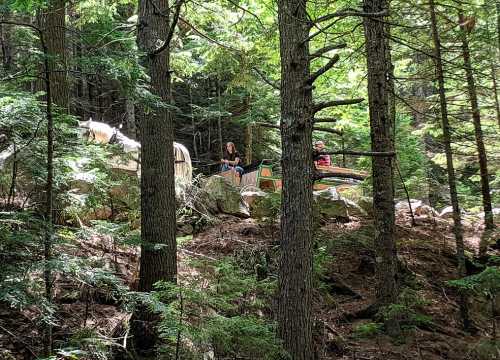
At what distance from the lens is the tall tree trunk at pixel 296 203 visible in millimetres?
4293

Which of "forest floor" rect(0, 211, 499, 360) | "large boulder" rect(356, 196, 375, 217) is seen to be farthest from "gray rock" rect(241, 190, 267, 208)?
"large boulder" rect(356, 196, 375, 217)

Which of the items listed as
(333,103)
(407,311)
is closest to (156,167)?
(333,103)

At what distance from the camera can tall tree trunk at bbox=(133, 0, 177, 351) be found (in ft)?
18.7

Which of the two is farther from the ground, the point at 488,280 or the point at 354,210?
the point at 354,210

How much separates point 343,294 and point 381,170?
2.82 m

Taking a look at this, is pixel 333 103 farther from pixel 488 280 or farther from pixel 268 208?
pixel 268 208

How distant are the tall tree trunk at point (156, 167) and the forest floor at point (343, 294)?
17.2 inches

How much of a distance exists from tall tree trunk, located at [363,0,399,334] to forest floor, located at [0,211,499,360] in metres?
0.40

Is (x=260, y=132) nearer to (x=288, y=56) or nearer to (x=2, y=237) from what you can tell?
(x=288, y=56)

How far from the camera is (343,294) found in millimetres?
8430

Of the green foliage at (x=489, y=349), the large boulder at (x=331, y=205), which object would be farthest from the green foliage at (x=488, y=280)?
the large boulder at (x=331, y=205)

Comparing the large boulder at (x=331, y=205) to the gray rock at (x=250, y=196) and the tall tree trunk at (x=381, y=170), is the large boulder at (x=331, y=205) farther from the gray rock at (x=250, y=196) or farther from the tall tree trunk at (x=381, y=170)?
the tall tree trunk at (x=381, y=170)

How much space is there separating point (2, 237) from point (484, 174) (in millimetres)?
11604

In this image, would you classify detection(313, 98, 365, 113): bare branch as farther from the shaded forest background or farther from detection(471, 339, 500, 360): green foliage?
detection(471, 339, 500, 360): green foliage
